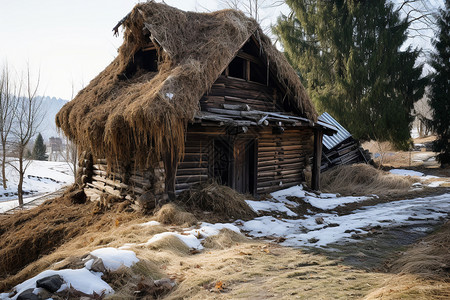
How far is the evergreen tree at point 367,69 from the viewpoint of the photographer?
730 inches

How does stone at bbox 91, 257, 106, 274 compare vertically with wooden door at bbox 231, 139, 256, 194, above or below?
below

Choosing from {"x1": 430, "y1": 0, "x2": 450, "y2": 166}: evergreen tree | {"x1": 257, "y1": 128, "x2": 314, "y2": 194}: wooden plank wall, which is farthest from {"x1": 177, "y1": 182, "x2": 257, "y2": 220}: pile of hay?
{"x1": 430, "y1": 0, "x2": 450, "y2": 166}: evergreen tree

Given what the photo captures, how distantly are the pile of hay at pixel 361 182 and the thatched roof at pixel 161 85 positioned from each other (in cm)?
357

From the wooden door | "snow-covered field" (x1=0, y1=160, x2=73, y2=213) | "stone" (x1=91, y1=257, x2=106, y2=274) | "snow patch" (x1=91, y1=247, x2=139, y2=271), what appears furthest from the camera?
"snow-covered field" (x1=0, y1=160, x2=73, y2=213)

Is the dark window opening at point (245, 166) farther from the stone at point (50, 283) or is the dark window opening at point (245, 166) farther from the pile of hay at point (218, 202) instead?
the stone at point (50, 283)

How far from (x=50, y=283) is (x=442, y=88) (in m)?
21.7

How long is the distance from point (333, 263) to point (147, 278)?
2502mm

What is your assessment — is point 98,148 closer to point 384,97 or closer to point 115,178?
point 115,178

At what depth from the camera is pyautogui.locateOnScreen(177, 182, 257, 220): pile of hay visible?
7422 millimetres

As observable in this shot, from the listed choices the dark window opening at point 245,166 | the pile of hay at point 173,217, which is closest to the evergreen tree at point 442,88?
the dark window opening at point 245,166

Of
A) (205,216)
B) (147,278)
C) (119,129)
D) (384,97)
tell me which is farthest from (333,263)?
(384,97)

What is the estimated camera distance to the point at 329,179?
12.9 meters

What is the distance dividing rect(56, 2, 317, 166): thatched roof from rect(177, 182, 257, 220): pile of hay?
4.12 feet

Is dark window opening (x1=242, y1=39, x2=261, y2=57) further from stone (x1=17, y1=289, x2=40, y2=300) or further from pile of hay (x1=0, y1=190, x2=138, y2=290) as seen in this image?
stone (x1=17, y1=289, x2=40, y2=300)
